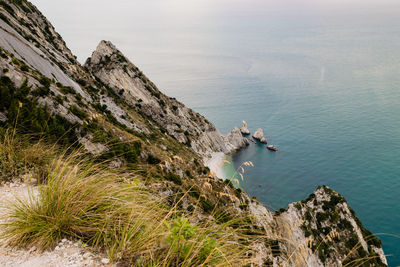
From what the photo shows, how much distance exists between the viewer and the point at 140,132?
57.1 metres

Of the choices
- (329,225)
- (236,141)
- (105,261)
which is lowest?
(105,261)

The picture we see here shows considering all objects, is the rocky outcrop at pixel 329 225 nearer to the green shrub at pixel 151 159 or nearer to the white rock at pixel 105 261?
the green shrub at pixel 151 159

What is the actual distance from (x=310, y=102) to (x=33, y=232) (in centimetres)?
19022

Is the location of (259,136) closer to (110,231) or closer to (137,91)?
(137,91)

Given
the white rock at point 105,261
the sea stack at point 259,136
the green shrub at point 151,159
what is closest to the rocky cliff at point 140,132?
the green shrub at point 151,159

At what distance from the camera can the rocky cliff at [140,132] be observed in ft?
17.3

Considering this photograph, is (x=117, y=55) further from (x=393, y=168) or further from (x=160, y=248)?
(x=393, y=168)

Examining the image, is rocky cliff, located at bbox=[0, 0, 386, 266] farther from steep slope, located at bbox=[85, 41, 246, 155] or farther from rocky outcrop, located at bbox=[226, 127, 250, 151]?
rocky outcrop, located at bbox=[226, 127, 250, 151]

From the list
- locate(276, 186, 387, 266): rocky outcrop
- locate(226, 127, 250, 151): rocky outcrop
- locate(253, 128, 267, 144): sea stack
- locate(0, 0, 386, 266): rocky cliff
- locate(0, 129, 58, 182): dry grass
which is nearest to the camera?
locate(0, 129, 58, 182): dry grass

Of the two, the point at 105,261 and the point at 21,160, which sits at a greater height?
the point at 105,261

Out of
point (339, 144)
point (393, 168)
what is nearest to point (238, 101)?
point (339, 144)

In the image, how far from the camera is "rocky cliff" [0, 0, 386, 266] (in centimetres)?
527

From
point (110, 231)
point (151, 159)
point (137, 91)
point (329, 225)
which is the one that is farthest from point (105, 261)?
point (137, 91)

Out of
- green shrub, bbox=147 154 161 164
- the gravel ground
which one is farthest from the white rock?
green shrub, bbox=147 154 161 164
